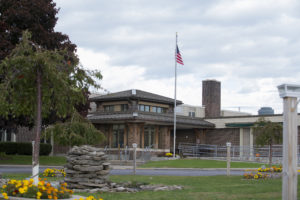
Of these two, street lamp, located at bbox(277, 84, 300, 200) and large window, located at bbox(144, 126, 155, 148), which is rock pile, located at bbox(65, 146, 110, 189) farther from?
large window, located at bbox(144, 126, 155, 148)

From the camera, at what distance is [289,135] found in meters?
8.34

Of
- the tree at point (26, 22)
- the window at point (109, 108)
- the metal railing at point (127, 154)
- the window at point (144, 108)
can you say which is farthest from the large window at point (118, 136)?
the tree at point (26, 22)

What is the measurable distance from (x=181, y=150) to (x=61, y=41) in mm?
21036

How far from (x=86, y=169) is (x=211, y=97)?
41.6 m

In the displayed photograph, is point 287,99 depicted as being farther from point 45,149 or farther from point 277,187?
point 45,149

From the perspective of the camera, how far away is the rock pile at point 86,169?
1492 centimetres

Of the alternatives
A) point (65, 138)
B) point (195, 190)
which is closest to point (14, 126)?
point (65, 138)

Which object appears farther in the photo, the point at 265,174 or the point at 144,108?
the point at 144,108

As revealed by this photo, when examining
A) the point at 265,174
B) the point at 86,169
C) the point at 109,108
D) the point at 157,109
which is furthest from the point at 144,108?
the point at 86,169

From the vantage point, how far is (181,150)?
49.1 m

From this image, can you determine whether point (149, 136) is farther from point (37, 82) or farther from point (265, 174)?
point (37, 82)

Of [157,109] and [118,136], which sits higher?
[157,109]

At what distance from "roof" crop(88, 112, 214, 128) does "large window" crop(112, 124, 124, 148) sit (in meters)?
1.91

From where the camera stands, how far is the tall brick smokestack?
55.4 meters
